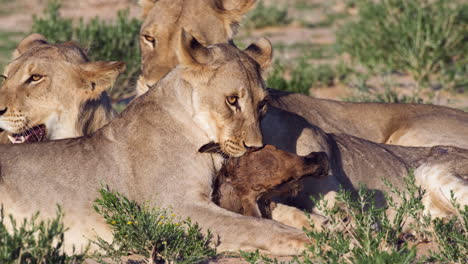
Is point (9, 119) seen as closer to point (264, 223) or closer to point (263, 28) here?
point (264, 223)

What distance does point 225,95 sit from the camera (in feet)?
16.1

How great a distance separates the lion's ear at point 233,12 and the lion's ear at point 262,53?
1280mm

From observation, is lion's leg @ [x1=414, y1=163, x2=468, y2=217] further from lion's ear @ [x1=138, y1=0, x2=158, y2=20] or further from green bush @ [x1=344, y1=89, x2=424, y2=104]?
green bush @ [x1=344, y1=89, x2=424, y2=104]

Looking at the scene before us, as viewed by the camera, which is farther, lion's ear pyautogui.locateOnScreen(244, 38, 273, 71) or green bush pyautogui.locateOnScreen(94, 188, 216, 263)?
lion's ear pyautogui.locateOnScreen(244, 38, 273, 71)

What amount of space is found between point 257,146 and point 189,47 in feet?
2.40

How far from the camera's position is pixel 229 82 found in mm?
4938

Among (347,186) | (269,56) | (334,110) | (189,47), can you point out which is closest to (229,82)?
(189,47)

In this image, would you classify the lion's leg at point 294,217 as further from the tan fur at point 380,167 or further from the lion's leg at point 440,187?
the lion's leg at point 440,187

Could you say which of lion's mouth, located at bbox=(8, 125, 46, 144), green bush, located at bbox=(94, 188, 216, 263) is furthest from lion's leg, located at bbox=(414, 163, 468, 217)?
lion's mouth, located at bbox=(8, 125, 46, 144)

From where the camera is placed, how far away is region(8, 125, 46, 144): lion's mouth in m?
5.75

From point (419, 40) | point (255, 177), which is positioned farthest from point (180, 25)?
point (419, 40)

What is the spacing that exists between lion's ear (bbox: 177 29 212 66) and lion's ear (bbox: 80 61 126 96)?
1.00 metres

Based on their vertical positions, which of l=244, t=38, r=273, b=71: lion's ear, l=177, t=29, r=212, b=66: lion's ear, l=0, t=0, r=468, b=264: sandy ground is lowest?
l=0, t=0, r=468, b=264: sandy ground

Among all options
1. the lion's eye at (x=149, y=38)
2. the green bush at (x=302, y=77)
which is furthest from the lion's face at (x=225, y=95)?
the green bush at (x=302, y=77)
